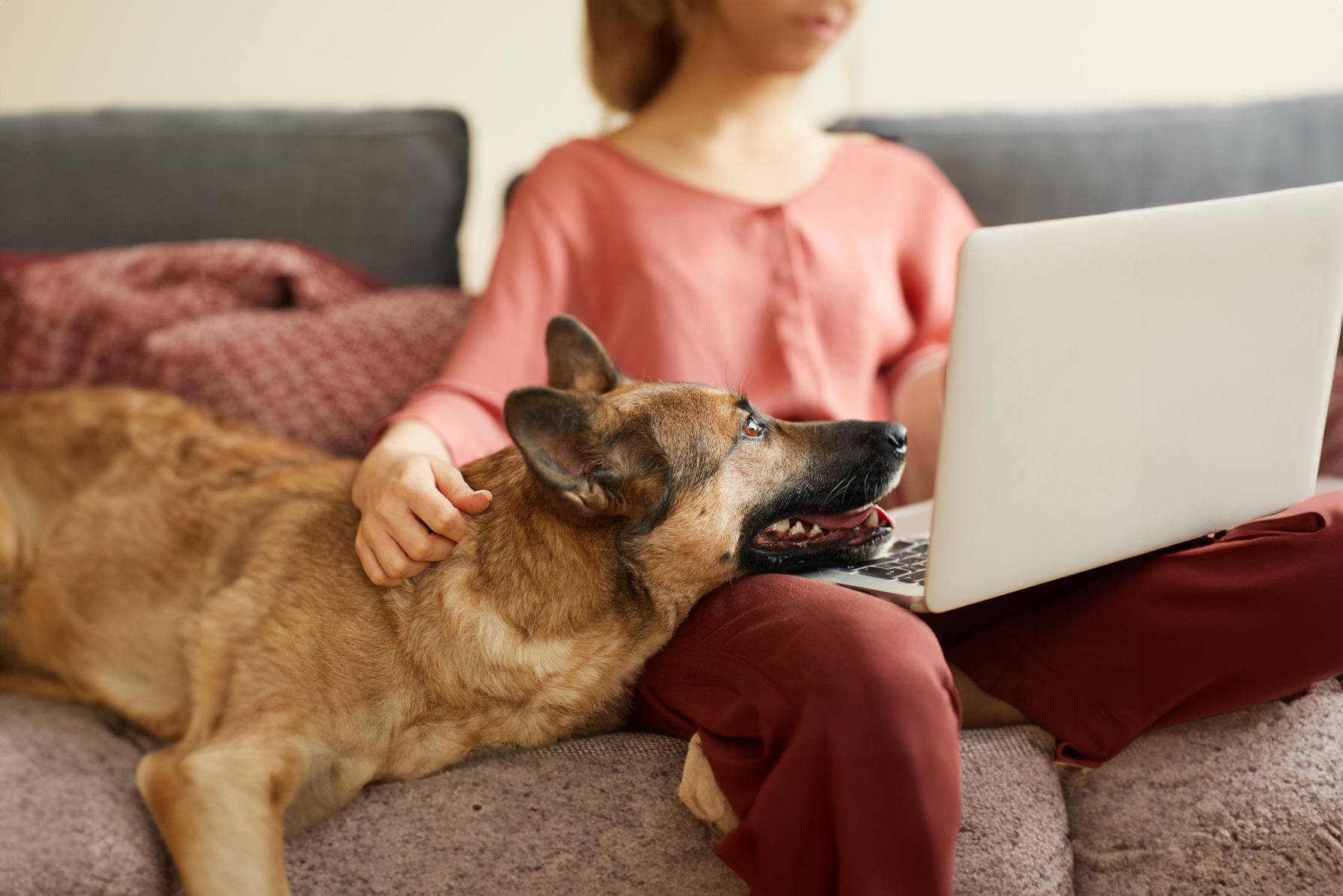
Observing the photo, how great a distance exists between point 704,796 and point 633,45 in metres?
1.65

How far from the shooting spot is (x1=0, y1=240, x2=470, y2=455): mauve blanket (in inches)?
73.7

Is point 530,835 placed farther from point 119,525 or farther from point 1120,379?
point 119,525

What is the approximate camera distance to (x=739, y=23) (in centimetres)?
175

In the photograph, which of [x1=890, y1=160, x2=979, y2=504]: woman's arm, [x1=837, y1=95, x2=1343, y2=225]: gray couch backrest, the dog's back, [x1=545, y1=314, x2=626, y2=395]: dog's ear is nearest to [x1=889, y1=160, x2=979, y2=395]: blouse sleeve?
[x1=890, y1=160, x2=979, y2=504]: woman's arm

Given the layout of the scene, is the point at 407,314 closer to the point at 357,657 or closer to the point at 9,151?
the point at 357,657

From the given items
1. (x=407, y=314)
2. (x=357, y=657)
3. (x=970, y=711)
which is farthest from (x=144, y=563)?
(x=970, y=711)

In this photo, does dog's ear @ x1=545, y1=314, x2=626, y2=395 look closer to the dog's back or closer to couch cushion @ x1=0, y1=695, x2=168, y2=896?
the dog's back

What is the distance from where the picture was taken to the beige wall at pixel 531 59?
264cm

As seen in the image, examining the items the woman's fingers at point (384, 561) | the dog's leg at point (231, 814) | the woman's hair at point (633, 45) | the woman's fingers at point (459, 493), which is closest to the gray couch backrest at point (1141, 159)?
the woman's hair at point (633, 45)

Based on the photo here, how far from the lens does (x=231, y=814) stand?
1110 mm

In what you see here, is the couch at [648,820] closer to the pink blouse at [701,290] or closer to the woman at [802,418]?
the woman at [802,418]

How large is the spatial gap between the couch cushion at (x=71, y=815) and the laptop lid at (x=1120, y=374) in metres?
1.10

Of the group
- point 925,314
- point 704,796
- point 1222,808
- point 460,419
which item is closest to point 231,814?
point 704,796

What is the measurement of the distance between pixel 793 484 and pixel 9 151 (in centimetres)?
218
